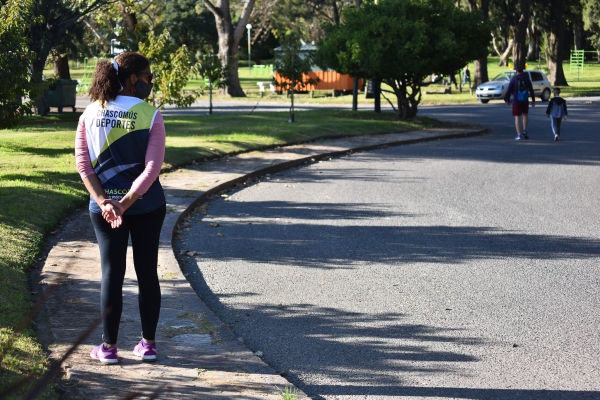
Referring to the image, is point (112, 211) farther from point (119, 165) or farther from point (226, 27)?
point (226, 27)

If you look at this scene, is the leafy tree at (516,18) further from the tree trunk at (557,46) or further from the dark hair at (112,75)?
the dark hair at (112,75)

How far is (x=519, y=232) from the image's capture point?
9.66m

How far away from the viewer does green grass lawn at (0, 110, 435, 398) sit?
222 inches

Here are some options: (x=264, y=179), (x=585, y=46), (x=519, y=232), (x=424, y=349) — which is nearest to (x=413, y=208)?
(x=519, y=232)

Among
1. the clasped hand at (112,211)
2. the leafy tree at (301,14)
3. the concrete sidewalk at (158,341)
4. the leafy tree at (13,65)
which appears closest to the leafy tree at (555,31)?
the leafy tree at (301,14)

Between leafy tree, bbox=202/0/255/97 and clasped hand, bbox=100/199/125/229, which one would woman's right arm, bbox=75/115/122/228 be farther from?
leafy tree, bbox=202/0/255/97

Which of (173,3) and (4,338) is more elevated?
(173,3)

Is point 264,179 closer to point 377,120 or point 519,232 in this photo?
point 519,232

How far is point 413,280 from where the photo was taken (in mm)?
7523

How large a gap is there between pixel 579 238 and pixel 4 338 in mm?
6648

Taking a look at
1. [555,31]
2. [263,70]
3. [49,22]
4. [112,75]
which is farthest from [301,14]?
[112,75]

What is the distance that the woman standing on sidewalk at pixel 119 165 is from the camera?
481 centimetres

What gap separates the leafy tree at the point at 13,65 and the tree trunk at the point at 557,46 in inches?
1668

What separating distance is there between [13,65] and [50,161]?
248 cm
